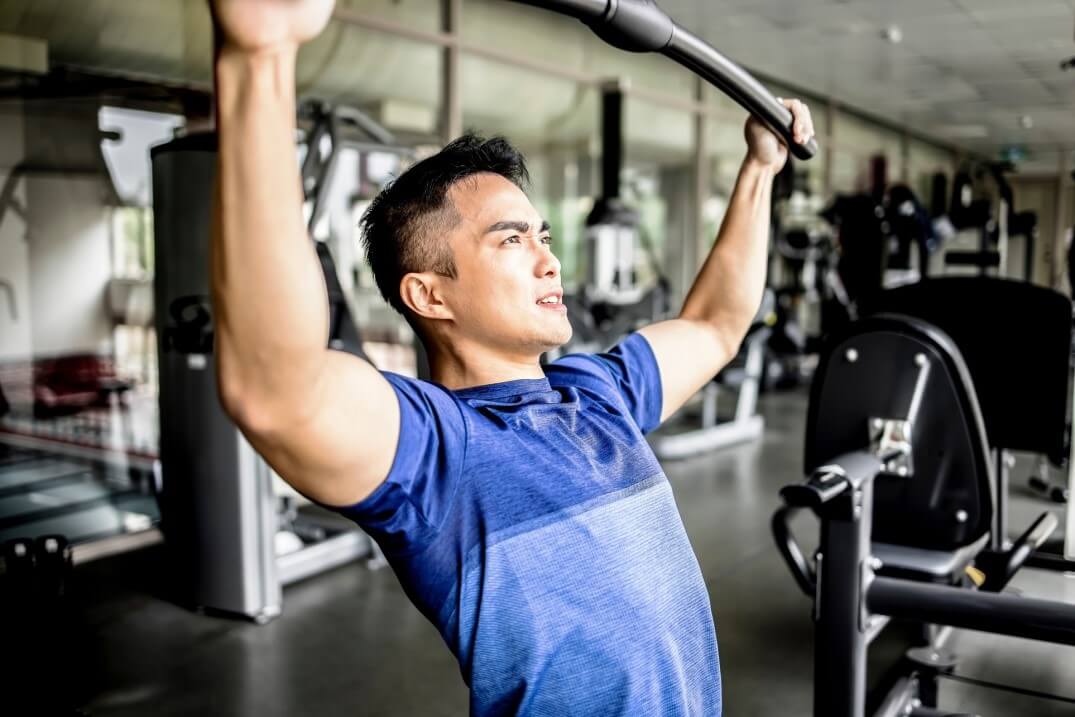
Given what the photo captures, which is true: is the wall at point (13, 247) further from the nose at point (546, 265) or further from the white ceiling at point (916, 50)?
the white ceiling at point (916, 50)

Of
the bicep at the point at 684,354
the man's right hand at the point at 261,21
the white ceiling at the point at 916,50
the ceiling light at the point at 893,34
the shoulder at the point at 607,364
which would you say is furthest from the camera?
the ceiling light at the point at 893,34

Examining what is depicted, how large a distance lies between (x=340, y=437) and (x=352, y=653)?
83.9 inches

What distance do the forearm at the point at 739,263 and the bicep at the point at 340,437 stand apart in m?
0.62

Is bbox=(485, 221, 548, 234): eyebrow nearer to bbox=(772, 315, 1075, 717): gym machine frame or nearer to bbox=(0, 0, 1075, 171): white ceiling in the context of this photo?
bbox=(772, 315, 1075, 717): gym machine frame

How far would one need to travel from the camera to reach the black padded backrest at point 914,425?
6.31 feet

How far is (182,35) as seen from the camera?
369 cm

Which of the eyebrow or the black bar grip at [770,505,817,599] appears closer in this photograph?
the eyebrow

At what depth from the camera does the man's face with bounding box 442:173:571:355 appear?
950 millimetres

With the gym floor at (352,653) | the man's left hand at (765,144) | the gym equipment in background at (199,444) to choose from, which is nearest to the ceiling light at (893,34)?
the gym floor at (352,653)

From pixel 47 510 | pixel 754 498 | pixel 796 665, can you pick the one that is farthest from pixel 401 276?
pixel 754 498

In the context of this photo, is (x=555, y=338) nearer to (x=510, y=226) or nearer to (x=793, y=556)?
(x=510, y=226)

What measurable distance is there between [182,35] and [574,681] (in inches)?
140

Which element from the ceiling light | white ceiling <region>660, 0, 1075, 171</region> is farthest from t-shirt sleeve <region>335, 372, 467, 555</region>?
the ceiling light

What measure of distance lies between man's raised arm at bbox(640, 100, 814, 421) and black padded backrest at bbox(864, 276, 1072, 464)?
1180 millimetres
